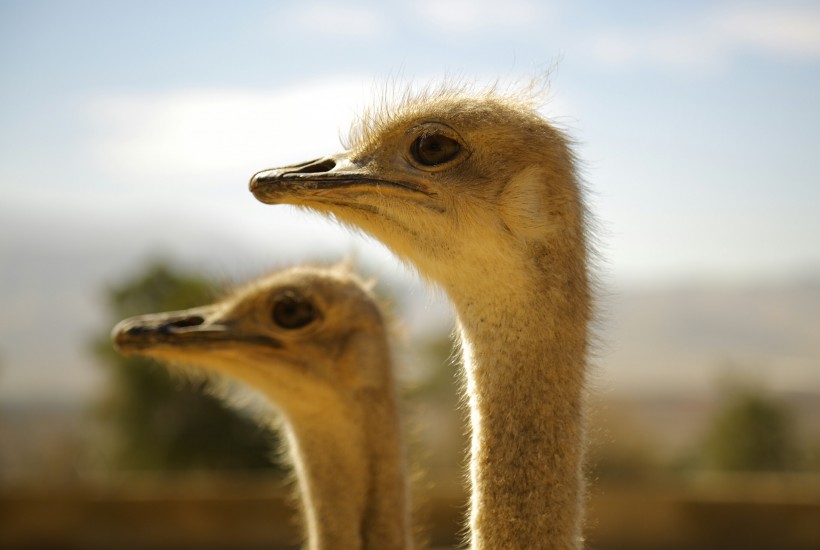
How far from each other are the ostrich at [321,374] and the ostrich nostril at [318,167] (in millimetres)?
1088

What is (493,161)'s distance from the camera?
2404 millimetres

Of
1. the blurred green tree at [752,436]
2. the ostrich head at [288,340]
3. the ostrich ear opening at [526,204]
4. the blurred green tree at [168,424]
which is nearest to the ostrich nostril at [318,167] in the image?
the ostrich ear opening at [526,204]

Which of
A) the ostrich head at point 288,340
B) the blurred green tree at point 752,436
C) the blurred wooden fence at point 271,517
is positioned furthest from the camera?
the blurred green tree at point 752,436

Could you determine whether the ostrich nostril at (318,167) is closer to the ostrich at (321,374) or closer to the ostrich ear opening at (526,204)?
the ostrich ear opening at (526,204)

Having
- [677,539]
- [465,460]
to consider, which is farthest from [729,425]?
[465,460]

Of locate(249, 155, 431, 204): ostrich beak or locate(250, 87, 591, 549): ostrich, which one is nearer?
locate(250, 87, 591, 549): ostrich

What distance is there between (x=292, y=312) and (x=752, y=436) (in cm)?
948

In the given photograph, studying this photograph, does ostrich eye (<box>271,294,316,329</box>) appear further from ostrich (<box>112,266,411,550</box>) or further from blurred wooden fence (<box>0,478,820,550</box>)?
blurred wooden fence (<box>0,478,820,550</box>)

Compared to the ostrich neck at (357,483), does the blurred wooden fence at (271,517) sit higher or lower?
higher

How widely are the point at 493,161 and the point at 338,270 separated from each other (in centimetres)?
157

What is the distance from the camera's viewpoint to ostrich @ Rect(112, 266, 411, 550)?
3.38 m

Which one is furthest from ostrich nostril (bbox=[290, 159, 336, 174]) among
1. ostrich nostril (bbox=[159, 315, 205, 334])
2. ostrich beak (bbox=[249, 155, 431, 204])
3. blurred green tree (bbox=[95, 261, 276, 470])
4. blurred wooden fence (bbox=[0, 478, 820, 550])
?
blurred green tree (bbox=[95, 261, 276, 470])

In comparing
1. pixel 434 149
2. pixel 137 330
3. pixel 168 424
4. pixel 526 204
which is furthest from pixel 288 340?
pixel 168 424

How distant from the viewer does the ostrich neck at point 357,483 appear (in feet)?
11.0
